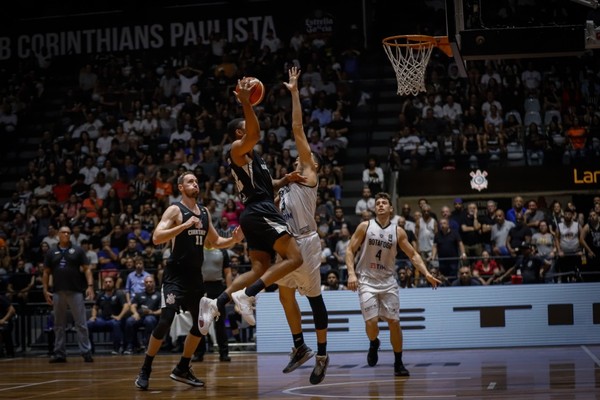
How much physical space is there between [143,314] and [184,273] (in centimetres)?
719

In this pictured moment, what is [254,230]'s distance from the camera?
28.2 feet

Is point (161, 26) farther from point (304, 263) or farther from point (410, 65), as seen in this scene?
point (304, 263)

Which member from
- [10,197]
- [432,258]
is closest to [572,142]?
[432,258]

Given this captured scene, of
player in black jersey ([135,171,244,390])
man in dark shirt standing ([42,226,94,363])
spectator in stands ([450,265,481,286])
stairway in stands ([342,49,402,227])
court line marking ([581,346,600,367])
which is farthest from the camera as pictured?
stairway in stands ([342,49,402,227])

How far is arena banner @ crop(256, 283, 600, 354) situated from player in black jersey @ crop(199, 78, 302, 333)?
21.1ft

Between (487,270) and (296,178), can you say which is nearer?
(296,178)

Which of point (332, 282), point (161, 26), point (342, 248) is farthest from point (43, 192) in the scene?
point (332, 282)

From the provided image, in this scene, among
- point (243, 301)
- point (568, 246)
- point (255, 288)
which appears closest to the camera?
point (255, 288)

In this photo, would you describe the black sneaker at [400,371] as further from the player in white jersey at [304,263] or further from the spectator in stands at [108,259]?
the spectator in stands at [108,259]

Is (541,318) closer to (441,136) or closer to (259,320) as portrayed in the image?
(259,320)

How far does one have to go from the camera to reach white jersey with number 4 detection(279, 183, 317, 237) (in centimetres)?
913

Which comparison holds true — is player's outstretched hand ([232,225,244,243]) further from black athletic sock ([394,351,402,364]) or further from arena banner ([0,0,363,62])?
arena banner ([0,0,363,62])

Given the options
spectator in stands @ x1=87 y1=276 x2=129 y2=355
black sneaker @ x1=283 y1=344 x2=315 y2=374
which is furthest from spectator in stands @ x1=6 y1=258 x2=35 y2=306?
black sneaker @ x1=283 y1=344 x2=315 y2=374

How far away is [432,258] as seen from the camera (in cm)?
1647
